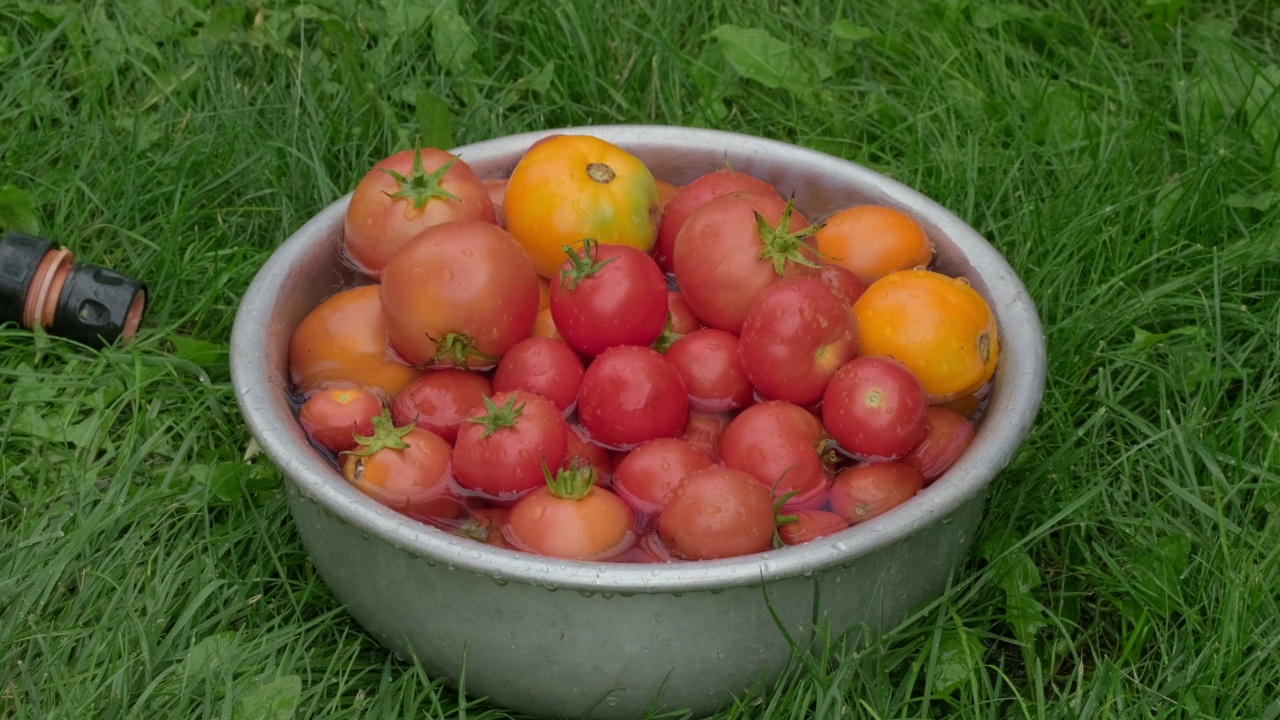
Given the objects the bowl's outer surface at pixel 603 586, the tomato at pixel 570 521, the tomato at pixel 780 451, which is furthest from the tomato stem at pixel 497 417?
the tomato at pixel 780 451

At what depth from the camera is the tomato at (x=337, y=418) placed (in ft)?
6.78

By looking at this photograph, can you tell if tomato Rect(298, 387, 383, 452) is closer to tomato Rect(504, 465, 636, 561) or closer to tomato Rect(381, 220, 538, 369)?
tomato Rect(381, 220, 538, 369)

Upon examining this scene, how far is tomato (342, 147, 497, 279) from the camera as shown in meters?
2.25

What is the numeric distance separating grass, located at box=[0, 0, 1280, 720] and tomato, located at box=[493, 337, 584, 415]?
1.53 ft

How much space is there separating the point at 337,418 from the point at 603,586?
1.87 ft

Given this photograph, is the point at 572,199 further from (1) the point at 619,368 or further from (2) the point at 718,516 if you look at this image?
(2) the point at 718,516

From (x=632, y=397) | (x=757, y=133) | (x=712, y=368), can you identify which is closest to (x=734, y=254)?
(x=712, y=368)

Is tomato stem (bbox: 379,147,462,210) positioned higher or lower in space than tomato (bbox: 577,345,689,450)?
higher

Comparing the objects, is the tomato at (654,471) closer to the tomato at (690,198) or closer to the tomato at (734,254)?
the tomato at (734,254)

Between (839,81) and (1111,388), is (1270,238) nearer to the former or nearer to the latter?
(1111,388)

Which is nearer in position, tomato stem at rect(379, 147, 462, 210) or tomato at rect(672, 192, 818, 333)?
tomato at rect(672, 192, 818, 333)

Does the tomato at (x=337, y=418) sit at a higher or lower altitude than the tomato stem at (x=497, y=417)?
lower

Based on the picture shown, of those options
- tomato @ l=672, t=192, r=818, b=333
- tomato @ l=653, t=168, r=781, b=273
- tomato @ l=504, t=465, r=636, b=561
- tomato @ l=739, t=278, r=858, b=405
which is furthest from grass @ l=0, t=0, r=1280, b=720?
tomato @ l=653, t=168, r=781, b=273

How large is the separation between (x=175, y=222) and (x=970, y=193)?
5.49ft
